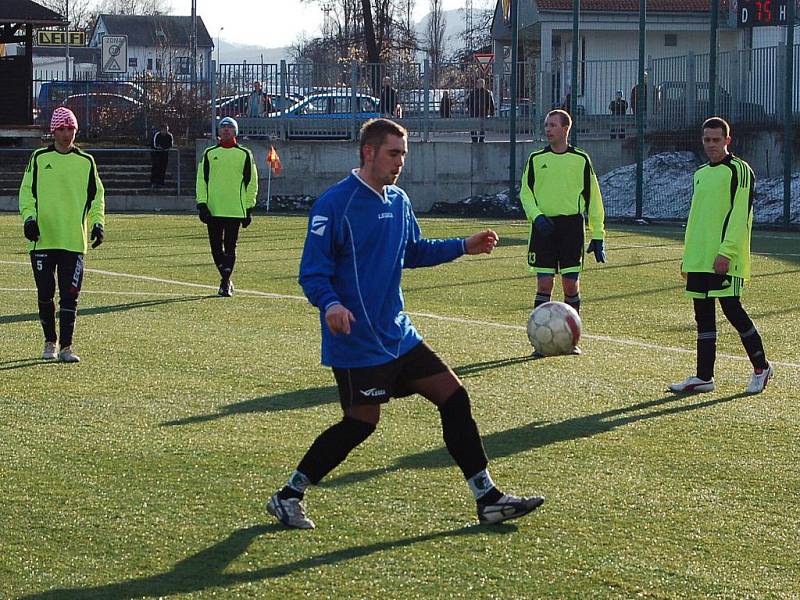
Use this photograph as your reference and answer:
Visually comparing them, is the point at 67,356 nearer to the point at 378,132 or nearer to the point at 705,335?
the point at 705,335

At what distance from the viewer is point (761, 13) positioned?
26781 mm

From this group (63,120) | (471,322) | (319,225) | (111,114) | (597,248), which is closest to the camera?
(319,225)

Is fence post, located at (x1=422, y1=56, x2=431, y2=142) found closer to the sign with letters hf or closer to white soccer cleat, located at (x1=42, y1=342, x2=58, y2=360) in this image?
the sign with letters hf

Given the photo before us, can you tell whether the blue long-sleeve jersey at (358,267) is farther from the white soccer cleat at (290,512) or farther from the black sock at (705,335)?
the black sock at (705,335)

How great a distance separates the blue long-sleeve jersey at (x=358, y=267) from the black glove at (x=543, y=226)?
191 inches

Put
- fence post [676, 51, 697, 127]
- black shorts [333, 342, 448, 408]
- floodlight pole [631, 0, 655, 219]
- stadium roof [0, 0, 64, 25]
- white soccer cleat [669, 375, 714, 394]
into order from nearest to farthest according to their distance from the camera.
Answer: black shorts [333, 342, 448, 408] → white soccer cleat [669, 375, 714, 394] → floodlight pole [631, 0, 655, 219] → fence post [676, 51, 697, 127] → stadium roof [0, 0, 64, 25]

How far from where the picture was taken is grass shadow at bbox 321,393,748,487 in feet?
23.1

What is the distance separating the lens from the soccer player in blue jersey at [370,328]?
5738 millimetres

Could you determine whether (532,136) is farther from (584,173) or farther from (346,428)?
(346,428)

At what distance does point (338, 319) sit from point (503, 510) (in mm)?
1189

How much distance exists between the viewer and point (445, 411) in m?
5.95

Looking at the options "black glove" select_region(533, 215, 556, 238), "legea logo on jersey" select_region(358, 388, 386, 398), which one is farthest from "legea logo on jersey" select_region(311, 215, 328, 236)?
"black glove" select_region(533, 215, 556, 238)

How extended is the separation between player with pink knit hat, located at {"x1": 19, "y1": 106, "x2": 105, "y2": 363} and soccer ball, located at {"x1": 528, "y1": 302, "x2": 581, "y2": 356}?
3650mm

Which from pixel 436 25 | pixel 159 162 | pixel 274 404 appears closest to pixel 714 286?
pixel 274 404
